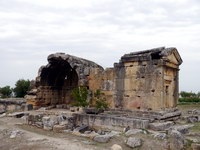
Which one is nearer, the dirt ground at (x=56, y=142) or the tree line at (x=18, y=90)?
the dirt ground at (x=56, y=142)

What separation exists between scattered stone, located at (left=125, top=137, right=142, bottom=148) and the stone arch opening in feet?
33.1

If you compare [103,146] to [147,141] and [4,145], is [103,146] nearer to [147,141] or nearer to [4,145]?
[147,141]

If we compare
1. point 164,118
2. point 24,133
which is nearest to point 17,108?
point 24,133

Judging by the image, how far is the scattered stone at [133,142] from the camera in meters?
9.12

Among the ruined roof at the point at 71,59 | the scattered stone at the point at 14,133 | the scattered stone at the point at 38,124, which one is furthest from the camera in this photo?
the ruined roof at the point at 71,59

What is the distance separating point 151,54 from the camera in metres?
13.4

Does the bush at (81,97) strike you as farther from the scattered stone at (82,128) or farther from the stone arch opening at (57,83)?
the stone arch opening at (57,83)

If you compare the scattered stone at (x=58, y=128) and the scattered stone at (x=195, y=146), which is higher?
the scattered stone at (x=58, y=128)

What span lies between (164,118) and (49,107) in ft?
29.7

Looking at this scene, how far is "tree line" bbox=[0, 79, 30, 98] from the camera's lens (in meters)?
28.2

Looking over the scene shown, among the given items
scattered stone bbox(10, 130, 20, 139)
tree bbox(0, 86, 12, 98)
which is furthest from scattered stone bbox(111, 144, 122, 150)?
tree bbox(0, 86, 12, 98)

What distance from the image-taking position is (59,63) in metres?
18.6

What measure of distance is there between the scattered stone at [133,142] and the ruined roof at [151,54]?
15.9 ft

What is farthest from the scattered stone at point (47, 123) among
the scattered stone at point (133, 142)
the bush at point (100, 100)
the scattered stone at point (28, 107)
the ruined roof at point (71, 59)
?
the scattered stone at point (28, 107)
